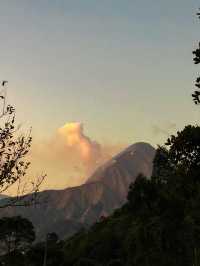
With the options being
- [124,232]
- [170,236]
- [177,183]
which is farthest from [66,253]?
[177,183]

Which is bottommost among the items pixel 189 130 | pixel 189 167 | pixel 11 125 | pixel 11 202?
pixel 11 202

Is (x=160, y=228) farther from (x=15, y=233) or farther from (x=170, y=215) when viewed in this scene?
(x=15, y=233)

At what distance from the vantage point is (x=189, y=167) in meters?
28.5

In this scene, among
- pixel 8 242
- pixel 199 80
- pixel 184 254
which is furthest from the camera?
pixel 8 242

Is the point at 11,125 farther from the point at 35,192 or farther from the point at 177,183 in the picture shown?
the point at 177,183

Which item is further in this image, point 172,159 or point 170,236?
point 170,236

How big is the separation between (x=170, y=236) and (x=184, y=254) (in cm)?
209

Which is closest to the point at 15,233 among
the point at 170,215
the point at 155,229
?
the point at 155,229

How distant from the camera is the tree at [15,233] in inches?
3570

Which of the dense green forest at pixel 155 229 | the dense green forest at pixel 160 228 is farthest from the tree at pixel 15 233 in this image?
the dense green forest at pixel 160 228

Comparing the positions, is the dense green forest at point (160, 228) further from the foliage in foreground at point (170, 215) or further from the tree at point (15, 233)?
the tree at point (15, 233)

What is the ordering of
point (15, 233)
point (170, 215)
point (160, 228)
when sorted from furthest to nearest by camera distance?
point (15, 233), point (160, 228), point (170, 215)

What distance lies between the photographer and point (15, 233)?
91.8 m

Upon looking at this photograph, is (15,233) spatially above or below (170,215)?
above
